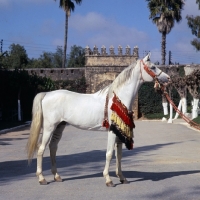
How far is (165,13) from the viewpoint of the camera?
142 feet

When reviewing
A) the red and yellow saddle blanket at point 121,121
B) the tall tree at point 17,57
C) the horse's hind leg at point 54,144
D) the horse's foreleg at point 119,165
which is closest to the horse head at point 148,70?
the red and yellow saddle blanket at point 121,121

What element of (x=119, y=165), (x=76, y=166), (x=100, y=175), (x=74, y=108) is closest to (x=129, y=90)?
(x=74, y=108)

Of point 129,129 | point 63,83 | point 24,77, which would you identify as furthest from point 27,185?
point 63,83

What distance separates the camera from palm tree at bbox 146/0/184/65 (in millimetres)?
43188

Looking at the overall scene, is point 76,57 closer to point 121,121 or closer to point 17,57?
point 17,57

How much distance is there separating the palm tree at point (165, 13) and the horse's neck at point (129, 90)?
36119mm

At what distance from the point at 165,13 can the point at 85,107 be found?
36.8 m

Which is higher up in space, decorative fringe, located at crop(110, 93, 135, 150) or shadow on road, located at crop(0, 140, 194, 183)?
decorative fringe, located at crop(110, 93, 135, 150)

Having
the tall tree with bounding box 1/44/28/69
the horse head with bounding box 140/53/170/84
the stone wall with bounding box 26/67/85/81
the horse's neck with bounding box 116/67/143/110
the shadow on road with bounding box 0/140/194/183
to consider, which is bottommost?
the shadow on road with bounding box 0/140/194/183

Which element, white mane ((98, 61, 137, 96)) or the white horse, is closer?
the white horse

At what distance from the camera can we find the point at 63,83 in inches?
1630

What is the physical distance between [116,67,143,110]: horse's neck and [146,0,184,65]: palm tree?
1422 inches

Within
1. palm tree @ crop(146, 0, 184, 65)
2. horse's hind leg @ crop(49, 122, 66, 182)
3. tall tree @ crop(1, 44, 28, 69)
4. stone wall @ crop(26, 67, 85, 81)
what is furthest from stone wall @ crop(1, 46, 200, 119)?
horse's hind leg @ crop(49, 122, 66, 182)

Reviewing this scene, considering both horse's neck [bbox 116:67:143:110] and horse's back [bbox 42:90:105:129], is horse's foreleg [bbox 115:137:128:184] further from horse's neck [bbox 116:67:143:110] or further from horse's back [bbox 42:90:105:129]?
horse's neck [bbox 116:67:143:110]
